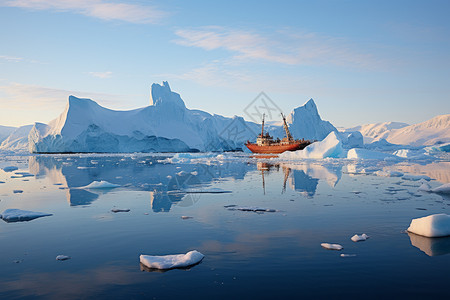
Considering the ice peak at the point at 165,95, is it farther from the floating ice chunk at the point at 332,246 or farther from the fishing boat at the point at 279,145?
the floating ice chunk at the point at 332,246

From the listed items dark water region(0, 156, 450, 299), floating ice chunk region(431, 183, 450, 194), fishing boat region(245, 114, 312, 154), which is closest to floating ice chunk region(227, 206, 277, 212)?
dark water region(0, 156, 450, 299)

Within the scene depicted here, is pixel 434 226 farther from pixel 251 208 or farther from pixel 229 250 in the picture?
pixel 251 208

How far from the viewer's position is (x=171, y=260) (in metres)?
4.67

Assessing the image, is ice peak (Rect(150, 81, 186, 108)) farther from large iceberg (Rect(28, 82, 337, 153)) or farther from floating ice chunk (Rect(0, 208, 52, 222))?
floating ice chunk (Rect(0, 208, 52, 222))

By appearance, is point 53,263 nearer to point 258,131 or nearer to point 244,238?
point 244,238

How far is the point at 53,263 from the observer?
4789 mm

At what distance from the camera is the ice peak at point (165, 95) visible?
63.9 metres

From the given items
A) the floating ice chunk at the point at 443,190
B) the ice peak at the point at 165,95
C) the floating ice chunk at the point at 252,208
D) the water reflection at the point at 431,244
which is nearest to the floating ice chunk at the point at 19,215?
the floating ice chunk at the point at 252,208

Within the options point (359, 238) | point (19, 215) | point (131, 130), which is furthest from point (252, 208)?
point (131, 130)

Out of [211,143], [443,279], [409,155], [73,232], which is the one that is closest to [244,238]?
[443,279]

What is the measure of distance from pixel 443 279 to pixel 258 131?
8162 cm

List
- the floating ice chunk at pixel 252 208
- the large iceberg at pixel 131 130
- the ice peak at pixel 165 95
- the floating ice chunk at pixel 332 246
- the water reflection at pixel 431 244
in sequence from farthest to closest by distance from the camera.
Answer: the ice peak at pixel 165 95
the large iceberg at pixel 131 130
the floating ice chunk at pixel 252 208
the floating ice chunk at pixel 332 246
the water reflection at pixel 431 244

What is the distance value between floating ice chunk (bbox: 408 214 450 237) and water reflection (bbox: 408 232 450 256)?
92mm

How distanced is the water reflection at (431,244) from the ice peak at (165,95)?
60.0 meters
